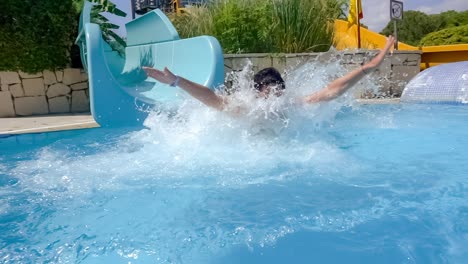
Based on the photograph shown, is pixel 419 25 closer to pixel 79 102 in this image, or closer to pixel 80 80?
pixel 80 80

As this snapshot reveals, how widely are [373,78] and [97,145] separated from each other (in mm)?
5392

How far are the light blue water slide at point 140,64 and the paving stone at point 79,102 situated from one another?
0.75 meters

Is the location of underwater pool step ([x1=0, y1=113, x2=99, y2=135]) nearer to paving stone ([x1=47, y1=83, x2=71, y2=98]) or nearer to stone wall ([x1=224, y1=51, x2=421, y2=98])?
paving stone ([x1=47, y1=83, x2=71, y2=98])

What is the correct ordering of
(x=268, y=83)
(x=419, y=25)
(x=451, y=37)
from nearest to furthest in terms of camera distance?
(x=268, y=83)
(x=451, y=37)
(x=419, y=25)

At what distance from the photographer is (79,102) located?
7.27 metres

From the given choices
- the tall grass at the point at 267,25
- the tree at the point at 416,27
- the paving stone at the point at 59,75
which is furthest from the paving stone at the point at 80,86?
Result: the tree at the point at 416,27

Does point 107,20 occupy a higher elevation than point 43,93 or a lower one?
higher

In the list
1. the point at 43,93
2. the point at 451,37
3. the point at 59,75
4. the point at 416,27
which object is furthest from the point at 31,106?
the point at 416,27

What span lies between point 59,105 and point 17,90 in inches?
27.9

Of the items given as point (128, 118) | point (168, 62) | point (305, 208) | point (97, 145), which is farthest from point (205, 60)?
point (305, 208)

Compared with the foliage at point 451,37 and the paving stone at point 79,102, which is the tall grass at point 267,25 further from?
the foliage at point 451,37

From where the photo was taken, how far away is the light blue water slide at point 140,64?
15.1 ft

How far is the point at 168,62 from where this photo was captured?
6.48m

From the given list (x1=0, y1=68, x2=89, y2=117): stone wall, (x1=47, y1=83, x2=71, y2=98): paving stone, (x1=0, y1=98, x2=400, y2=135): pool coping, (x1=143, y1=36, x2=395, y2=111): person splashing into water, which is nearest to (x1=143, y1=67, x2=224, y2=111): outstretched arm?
(x1=143, y1=36, x2=395, y2=111): person splashing into water
